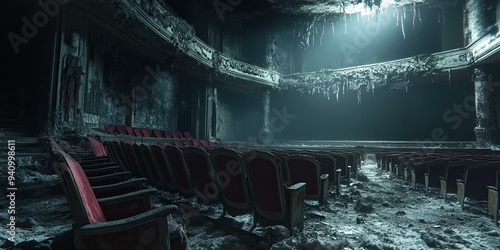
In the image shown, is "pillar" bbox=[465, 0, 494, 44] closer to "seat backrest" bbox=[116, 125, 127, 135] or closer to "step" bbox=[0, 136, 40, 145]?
"seat backrest" bbox=[116, 125, 127, 135]

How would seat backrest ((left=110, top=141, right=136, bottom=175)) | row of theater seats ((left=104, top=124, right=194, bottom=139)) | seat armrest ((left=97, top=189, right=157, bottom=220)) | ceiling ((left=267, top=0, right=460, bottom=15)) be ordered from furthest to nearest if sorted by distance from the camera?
ceiling ((left=267, top=0, right=460, bottom=15)), row of theater seats ((left=104, top=124, right=194, bottom=139)), seat backrest ((left=110, top=141, right=136, bottom=175)), seat armrest ((left=97, top=189, right=157, bottom=220))

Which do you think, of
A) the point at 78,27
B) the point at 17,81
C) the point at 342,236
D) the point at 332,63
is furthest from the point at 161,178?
the point at 332,63

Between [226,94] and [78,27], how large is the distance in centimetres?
899

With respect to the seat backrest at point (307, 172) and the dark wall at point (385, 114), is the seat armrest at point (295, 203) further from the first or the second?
the dark wall at point (385, 114)

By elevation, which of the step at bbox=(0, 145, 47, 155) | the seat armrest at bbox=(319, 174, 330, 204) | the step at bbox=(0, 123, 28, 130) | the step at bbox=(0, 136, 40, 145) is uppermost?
the step at bbox=(0, 123, 28, 130)

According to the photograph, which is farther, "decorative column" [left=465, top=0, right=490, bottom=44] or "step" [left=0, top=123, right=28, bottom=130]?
"decorative column" [left=465, top=0, right=490, bottom=44]

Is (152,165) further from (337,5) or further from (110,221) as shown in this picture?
(337,5)

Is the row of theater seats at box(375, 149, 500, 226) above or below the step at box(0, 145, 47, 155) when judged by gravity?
below

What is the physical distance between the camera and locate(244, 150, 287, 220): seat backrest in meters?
1.85

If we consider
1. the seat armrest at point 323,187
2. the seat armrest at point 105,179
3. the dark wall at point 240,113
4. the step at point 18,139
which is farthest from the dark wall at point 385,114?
the seat armrest at point 105,179

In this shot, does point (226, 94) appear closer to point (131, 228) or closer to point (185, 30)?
point (185, 30)

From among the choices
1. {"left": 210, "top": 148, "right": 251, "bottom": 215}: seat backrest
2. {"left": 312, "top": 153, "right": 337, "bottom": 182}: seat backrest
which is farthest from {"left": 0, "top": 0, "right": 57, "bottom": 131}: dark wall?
{"left": 312, "top": 153, "right": 337, "bottom": 182}: seat backrest

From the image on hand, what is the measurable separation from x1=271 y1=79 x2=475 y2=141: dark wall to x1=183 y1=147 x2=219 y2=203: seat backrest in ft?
42.7

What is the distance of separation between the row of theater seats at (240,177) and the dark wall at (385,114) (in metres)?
11.9
